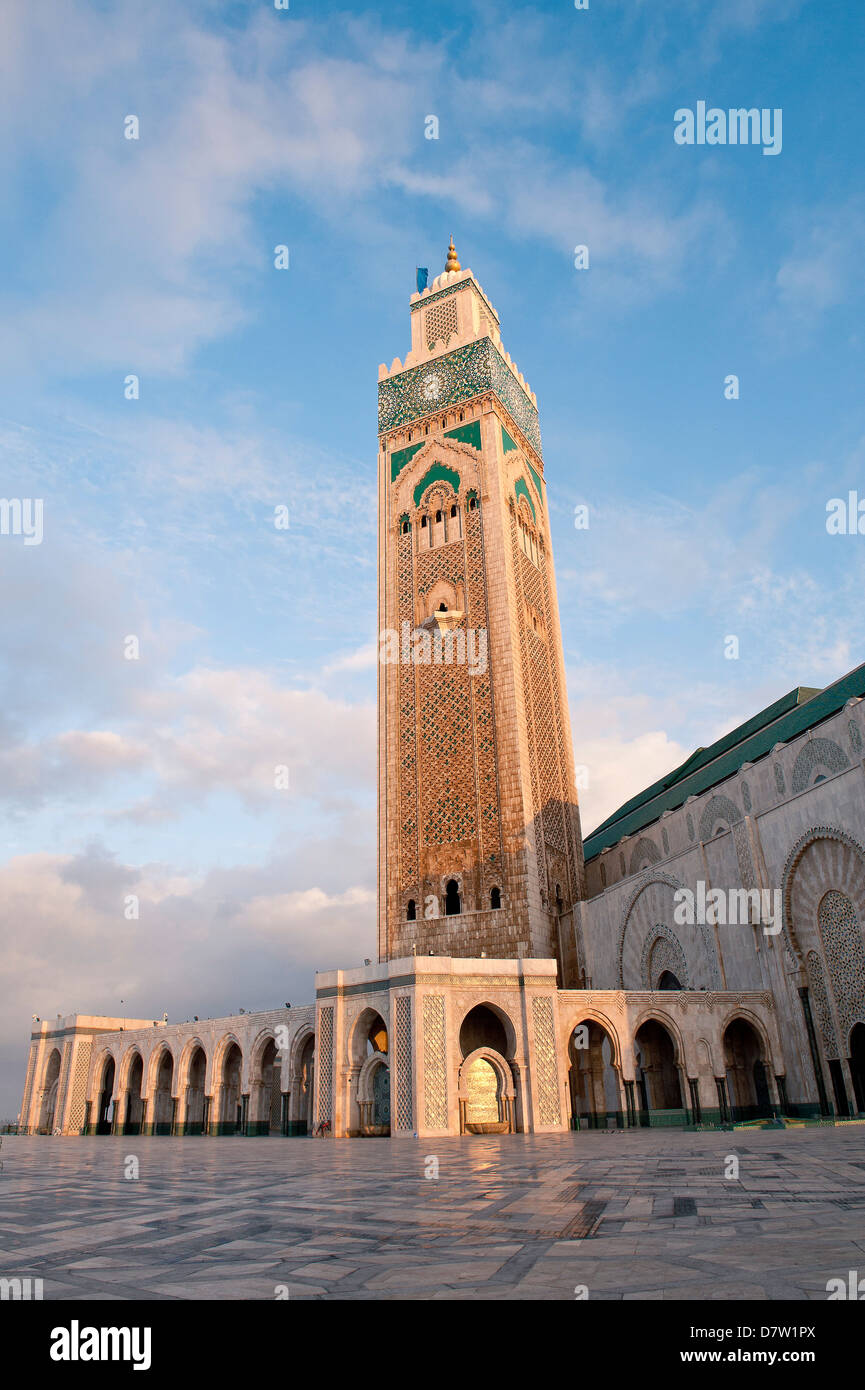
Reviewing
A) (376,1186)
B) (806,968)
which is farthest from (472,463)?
(376,1186)

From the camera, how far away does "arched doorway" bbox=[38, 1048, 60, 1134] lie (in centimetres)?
3092

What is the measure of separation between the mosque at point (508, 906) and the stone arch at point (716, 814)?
0.11 meters

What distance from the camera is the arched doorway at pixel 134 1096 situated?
2861 cm

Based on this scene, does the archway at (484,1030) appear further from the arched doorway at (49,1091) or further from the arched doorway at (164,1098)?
the arched doorway at (49,1091)

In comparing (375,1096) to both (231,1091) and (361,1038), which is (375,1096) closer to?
(361,1038)

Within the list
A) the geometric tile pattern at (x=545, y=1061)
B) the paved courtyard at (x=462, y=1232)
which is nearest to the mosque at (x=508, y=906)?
the geometric tile pattern at (x=545, y=1061)

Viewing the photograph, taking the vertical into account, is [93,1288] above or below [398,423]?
below

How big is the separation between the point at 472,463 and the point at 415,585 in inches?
179

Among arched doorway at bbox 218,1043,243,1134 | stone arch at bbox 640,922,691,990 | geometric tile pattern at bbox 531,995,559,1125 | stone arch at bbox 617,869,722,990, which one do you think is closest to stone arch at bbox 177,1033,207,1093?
arched doorway at bbox 218,1043,243,1134

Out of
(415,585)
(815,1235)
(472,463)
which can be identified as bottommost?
(815,1235)
